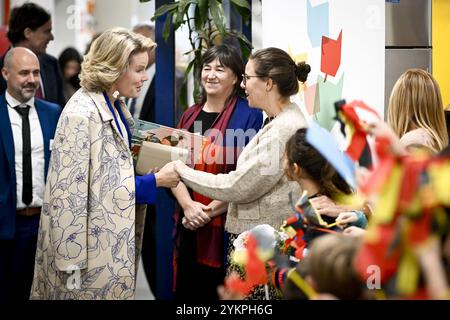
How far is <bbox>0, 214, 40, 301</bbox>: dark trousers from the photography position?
392 cm

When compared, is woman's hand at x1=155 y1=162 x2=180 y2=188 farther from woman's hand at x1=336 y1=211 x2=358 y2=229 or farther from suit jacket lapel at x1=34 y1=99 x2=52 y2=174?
woman's hand at x1=336 y1=211 x2=358 y2=229

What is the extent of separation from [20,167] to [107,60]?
957 millimetres

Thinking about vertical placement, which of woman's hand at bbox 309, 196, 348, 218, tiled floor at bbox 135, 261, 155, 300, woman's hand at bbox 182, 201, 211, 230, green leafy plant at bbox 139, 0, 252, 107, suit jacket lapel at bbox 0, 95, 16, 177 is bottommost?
tiled floor at bbox 135, 261, 155, 300

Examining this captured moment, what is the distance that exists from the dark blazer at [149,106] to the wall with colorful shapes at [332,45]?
5.36ft

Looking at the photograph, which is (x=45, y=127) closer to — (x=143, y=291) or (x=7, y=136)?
Answer: (x=7, y=136)

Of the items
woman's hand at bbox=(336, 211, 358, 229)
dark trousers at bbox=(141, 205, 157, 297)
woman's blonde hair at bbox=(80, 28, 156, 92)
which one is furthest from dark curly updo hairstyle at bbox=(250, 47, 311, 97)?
dark trousers at bbox=(141, 205, 157, 297)

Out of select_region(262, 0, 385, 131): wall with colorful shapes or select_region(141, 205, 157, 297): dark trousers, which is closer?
select_region(262, 0, 385, 131): wall with colorful shapes

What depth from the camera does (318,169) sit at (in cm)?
274

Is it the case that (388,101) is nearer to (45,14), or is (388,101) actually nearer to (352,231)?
(352,231)

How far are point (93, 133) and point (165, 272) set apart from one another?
1.58m

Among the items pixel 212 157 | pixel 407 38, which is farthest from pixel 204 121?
pixel 407 38

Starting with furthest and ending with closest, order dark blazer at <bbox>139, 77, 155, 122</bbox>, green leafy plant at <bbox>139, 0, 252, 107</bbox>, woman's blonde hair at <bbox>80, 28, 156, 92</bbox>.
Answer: dark blazer at <bbox>139, 77, 155, 122</bbox> → green leafy plant at <bbox>139, 0, 252, 107</bbox> → woman's blonde hair at <bbox>80, 28, 156, 92</bbox>

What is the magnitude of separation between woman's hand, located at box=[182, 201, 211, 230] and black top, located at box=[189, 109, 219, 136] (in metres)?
0.36

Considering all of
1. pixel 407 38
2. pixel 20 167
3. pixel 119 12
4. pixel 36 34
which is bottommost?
pixel 20 167
